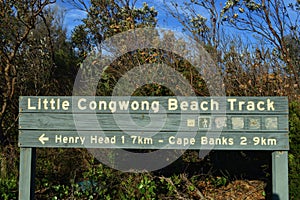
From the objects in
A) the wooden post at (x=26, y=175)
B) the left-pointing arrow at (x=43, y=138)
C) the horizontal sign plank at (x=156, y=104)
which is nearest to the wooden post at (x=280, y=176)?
the horizontal sign plank at (x=156, y=104)

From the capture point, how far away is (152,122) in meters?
4.92

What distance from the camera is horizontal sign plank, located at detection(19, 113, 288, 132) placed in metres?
4.80

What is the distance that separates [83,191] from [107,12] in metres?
5.58

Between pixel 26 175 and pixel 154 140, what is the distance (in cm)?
160

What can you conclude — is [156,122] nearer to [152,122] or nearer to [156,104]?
[152,122]

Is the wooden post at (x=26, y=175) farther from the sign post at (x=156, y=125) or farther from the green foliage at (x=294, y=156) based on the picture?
the green foliage at (x=294, y=156)

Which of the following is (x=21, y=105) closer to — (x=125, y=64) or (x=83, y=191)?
(x=83, y=191)

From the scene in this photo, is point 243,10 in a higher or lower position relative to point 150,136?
higher

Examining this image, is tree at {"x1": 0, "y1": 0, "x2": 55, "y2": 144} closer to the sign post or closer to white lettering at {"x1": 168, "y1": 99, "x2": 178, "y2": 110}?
the sign post

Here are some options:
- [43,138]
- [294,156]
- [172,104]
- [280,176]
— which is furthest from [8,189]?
[294,156]

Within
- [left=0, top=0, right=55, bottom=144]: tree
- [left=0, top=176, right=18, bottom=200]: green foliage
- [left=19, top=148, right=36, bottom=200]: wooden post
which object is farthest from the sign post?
[left=0, top=0, right=55, bottom=144]: tree

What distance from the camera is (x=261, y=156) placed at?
6797 mm

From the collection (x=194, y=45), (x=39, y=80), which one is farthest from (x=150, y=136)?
(x=39, y=80)

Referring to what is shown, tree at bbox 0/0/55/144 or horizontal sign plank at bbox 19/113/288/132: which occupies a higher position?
tree at bbox 0/0/55/144
